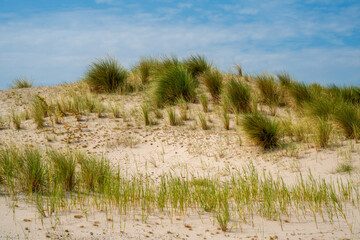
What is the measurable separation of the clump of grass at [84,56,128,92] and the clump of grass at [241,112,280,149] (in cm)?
570

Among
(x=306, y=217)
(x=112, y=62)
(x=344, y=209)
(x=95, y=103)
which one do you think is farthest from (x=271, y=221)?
(x=112, y=62)

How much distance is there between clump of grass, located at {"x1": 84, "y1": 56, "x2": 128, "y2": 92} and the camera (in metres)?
11.4

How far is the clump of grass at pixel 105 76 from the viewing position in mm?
11375

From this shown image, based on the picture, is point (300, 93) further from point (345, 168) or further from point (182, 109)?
point (345, 168)

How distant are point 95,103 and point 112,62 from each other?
8.11 ft

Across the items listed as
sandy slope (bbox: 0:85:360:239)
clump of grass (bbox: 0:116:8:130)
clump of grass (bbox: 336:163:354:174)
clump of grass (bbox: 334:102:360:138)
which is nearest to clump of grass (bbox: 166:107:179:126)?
sandy slope (bbox: 0:85:360:239)

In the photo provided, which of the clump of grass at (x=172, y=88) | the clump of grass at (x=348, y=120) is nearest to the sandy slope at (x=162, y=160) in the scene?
the clump of grass at (x=348, y=120)

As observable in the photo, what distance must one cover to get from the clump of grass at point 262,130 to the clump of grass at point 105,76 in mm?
5695

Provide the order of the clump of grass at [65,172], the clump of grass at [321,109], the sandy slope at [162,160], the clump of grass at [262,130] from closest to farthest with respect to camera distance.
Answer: the sandy slope at [162,160]
the clump of grass at [65,172]
the clump of grass at [262,130]
the clump of grass at [321,109]

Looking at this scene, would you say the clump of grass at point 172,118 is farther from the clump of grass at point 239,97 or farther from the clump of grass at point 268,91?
the clump of grass at point 268,91

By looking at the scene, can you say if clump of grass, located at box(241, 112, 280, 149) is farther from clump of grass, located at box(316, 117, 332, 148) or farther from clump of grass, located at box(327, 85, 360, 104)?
clump of grass, located at box(327, 85, 360, 104)

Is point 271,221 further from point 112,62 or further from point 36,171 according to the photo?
point 112,62

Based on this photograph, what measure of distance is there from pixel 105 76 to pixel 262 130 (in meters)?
6.44

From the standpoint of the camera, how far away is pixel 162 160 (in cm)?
667
